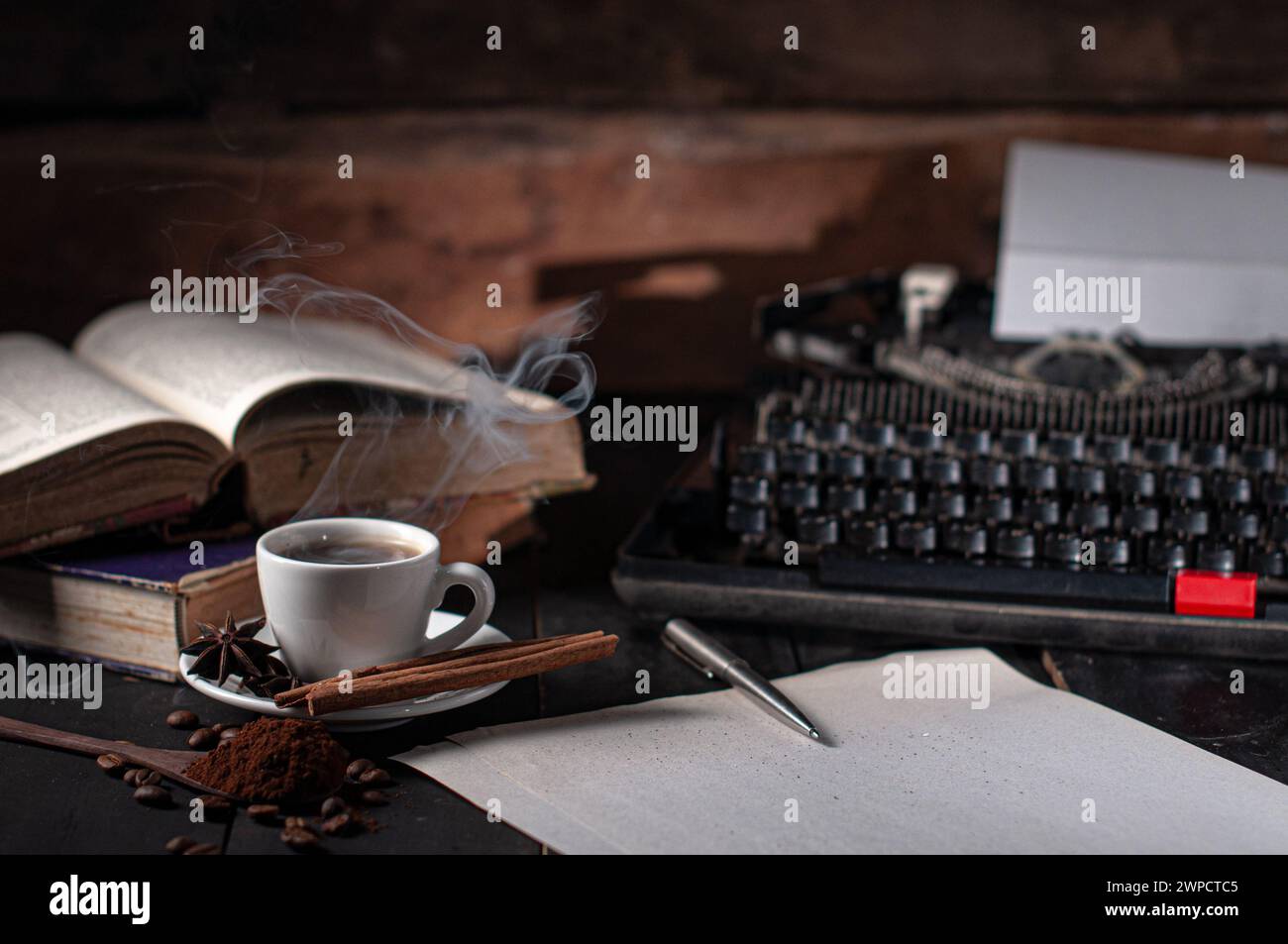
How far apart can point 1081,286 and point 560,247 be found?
664 mm

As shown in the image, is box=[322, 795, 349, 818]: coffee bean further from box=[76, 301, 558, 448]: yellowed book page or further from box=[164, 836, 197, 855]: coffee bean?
box=[76, 301, 558, 448]: yellowed book page

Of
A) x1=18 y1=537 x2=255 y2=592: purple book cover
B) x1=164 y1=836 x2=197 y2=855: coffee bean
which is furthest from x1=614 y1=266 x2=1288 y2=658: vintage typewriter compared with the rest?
x1=164 y1=836 x2=197 y2=855: coffee bean

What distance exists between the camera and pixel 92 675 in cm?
89

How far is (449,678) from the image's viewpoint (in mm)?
808

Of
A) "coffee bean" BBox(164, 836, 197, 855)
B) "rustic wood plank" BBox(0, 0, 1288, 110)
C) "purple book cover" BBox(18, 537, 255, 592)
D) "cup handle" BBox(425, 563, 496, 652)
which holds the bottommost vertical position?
"coffee bean" BBox(164, 836, 197, 855)

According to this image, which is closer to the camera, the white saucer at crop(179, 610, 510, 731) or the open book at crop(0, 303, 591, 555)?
the white saucer at crop(179, 610, 510, 731)

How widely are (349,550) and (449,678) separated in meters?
0.13

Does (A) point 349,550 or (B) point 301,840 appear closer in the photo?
(B) point 301,840

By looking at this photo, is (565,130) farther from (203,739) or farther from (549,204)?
(203,739)

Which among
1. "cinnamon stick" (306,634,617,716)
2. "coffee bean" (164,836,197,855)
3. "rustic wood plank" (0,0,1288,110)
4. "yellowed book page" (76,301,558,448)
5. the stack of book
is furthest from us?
"rustic wood plank" (0,0,1288,110)

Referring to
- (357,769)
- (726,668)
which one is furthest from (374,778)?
(726,668)

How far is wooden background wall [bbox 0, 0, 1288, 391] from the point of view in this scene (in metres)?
1.54

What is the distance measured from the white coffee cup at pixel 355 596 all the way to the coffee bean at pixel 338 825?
16 cm
